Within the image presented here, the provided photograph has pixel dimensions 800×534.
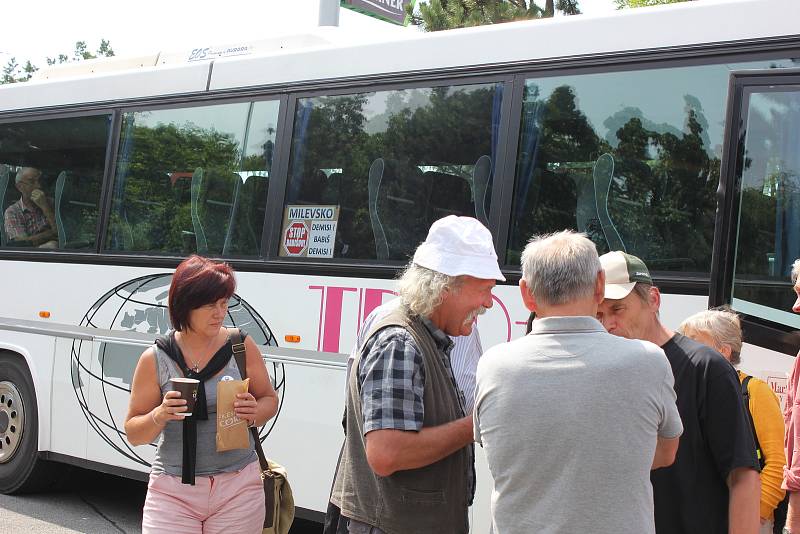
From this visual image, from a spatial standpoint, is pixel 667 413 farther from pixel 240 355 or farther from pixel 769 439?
pixel 240 355

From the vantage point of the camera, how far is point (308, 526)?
747cm

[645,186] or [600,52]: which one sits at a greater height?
[600,52]

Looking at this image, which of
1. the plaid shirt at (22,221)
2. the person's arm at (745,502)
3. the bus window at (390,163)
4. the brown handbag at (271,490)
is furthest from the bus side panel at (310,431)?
the person's arm at (745,502)


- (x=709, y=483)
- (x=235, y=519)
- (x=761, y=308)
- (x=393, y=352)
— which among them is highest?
(x=761, y=308)

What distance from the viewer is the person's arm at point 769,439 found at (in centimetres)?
369

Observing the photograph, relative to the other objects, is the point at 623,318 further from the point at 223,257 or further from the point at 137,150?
the point at 137,150

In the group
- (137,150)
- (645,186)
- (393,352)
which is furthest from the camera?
(137,150)

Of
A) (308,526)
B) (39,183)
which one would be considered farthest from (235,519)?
(39,183)

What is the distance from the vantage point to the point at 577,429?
8.15 ft

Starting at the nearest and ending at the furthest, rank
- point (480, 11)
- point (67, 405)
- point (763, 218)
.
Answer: point (763, 218) → point (67, 405) → point (480, 11)

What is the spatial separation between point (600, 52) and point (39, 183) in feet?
Answer: 16.9

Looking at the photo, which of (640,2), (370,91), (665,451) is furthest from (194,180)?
(640,2)

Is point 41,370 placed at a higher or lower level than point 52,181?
lower

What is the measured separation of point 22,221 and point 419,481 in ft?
20.8
